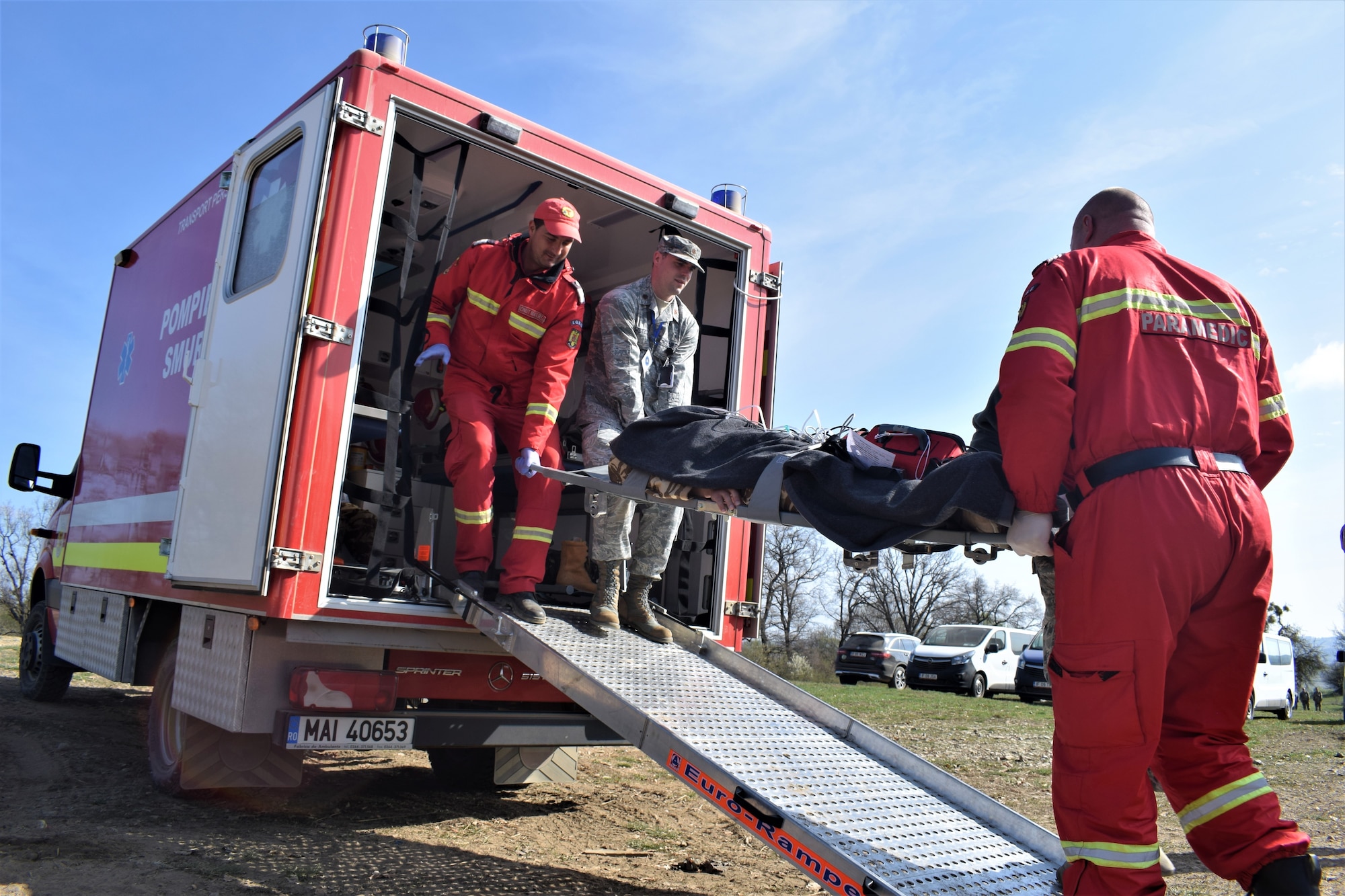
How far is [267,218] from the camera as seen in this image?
416 centimetres

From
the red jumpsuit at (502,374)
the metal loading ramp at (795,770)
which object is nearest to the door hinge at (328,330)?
the red jumpsuit at (502,374)

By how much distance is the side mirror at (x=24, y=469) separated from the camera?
7.05 meters

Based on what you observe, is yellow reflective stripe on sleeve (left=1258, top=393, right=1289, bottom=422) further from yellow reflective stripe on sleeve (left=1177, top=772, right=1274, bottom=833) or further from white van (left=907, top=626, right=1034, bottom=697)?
white van (left=907, top=626, right=1034, bottom=697)

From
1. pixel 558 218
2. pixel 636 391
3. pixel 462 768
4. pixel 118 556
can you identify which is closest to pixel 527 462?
pixel 636 391

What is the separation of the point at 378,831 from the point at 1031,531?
10.3 feet

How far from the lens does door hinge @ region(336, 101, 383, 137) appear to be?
12.1 ft

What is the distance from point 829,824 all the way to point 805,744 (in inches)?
29.4

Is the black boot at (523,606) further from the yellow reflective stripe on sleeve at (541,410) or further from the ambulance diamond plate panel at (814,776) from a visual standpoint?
the yellow reflective stripe on sleeve at (541,410)

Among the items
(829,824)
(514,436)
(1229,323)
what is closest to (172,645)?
(514,436)

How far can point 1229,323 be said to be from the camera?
2438 mm

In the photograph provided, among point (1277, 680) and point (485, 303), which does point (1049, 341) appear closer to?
point (485, 303)

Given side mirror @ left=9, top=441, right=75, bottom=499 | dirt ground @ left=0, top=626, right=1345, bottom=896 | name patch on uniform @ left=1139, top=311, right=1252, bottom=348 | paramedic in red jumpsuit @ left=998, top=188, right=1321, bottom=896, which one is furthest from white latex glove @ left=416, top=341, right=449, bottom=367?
side mirror @ left=9, top=441, right=75, bottom=499

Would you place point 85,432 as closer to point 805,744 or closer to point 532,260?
point 532,260

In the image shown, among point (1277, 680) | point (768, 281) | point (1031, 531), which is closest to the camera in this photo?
point (1031, 531)
